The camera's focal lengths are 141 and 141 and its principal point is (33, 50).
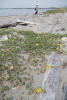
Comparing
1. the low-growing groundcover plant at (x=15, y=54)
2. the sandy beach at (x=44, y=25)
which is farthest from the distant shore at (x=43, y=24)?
the low-growing groundcover plant at (x=15, y=54)

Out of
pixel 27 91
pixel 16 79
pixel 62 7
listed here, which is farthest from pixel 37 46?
pixel 62 7

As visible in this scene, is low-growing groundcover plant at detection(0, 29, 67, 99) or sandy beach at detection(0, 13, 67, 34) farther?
sandy beach at detection(0, 13, 67, 34)

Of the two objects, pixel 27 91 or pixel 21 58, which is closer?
pixel 27 91

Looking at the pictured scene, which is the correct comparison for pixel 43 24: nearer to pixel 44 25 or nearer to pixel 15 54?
pixel 44 25

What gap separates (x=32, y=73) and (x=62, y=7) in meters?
16.4

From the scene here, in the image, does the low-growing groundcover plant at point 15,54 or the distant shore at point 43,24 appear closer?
the low-growing groundcover plant at point 15,54

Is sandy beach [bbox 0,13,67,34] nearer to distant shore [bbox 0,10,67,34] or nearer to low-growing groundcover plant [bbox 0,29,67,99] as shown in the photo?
distant shore [bbox 0,10,67,34]

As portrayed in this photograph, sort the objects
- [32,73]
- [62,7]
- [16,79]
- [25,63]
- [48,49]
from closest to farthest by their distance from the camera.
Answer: [16,79] < [32,73] < [25,63] < [48,49] < [62,7]

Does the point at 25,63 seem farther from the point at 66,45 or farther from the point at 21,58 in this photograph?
the point at 66,45

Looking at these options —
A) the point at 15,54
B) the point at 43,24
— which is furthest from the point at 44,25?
the point at 15,54

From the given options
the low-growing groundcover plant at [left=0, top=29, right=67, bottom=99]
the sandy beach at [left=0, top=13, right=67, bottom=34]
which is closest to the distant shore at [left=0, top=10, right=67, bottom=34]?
the sandy beach at [left=0, top=13, right=67, bottom=34]

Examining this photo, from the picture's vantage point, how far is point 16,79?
10.4ft

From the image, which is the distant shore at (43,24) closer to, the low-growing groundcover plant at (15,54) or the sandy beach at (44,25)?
the sandy beach at (44,25)

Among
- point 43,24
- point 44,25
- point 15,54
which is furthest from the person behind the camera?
point 43,24
